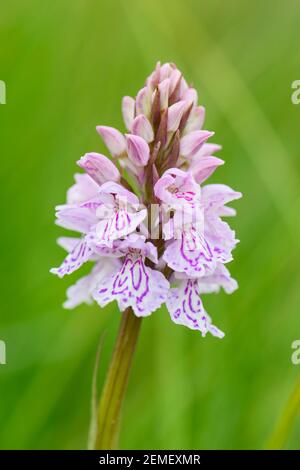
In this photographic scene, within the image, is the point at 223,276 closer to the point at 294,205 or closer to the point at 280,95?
the point at 294,205

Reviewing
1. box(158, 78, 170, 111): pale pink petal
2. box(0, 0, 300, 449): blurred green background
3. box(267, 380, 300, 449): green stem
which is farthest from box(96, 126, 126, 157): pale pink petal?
box(0, 0, 300, 449): blurred green background

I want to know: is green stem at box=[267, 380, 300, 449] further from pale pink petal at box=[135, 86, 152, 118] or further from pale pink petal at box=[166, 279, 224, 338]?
pale pink petal at box=[135, 86, 152, 118]

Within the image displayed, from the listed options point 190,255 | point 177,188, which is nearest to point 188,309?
point 190,255

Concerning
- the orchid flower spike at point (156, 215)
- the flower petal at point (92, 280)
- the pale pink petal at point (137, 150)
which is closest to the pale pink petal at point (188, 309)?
the orchid flower spike at point (156, 215)

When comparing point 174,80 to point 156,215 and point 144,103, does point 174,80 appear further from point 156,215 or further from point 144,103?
point 156,215

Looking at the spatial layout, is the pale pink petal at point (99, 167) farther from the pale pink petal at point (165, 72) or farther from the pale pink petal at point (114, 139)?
the pale pink petal at point (165, 72)
